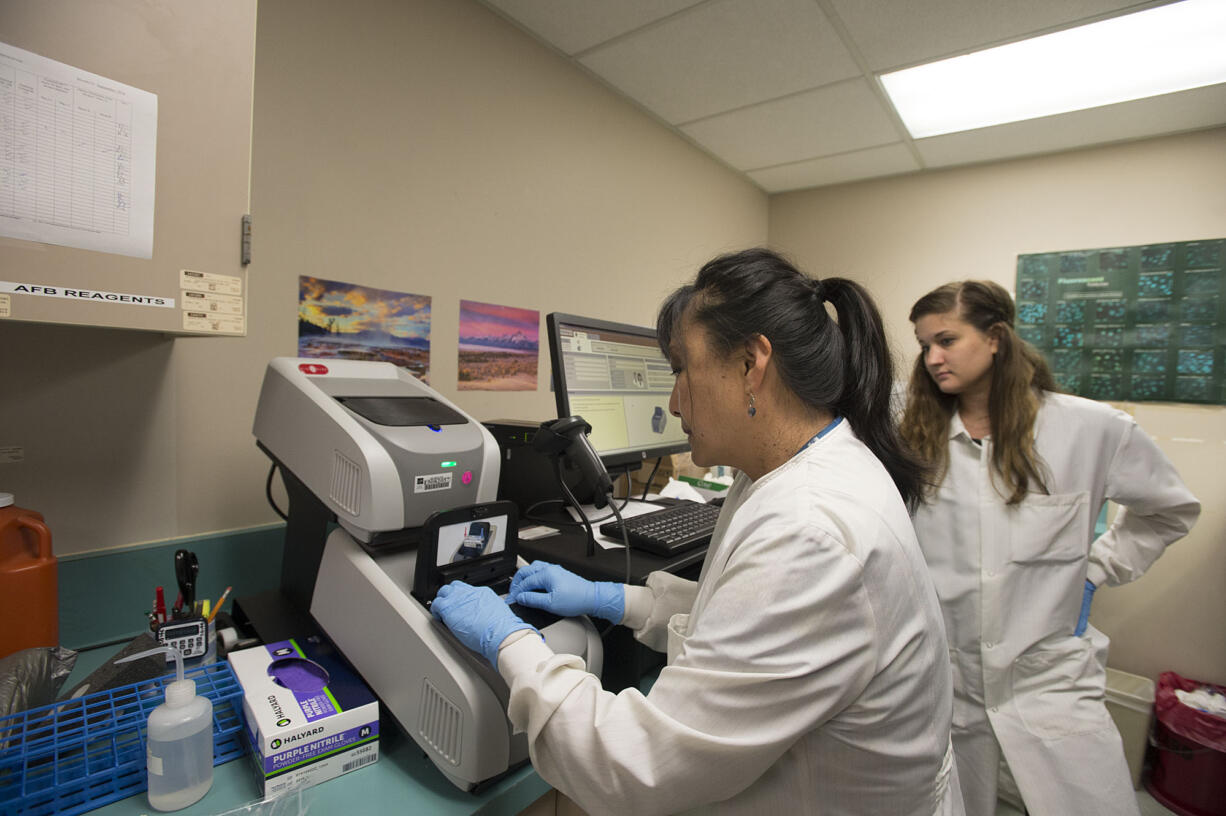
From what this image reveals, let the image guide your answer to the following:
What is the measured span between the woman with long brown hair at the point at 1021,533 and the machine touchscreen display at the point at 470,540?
1108mm

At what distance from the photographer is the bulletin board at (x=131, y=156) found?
70 centimetres

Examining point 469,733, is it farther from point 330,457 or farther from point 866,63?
point 866,63

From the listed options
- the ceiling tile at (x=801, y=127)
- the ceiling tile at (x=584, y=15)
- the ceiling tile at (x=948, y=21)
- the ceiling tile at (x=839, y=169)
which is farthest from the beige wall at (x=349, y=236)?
the ceiling tile at (x=839, y=169)

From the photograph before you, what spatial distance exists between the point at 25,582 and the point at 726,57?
88.5 inches

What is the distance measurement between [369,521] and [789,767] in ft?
1.96

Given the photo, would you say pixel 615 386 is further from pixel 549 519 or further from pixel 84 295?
pixel 84 295

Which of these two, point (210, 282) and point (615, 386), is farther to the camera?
point (615, 386)

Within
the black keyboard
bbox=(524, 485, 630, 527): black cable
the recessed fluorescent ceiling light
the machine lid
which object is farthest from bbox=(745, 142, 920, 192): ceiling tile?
the machine lid

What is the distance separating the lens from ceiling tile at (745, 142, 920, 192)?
9.09ft

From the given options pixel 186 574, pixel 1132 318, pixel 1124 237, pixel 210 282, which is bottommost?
pixel 186 574

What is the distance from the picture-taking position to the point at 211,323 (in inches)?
34.4

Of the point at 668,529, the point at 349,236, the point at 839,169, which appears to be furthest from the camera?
the point at 839,169

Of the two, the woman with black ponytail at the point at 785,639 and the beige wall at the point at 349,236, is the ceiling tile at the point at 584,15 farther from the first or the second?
the woman with black ponytail at the point at 785,639

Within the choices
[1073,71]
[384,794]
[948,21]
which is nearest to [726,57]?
[948,21]
